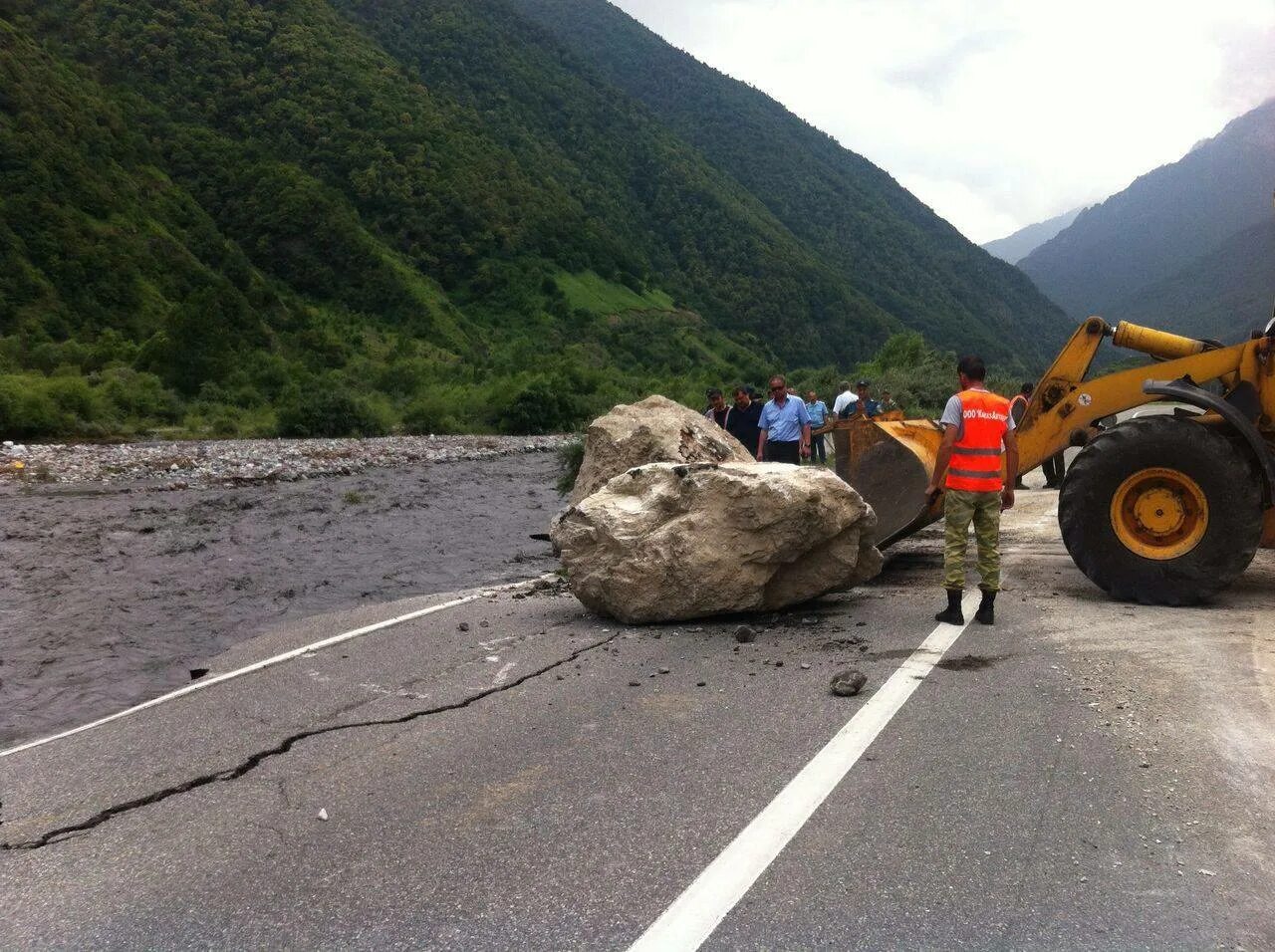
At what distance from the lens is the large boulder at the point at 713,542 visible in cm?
700

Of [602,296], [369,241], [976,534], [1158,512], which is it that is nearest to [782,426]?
[1158,512]

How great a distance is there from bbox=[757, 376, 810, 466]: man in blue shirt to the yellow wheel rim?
14.8 feet

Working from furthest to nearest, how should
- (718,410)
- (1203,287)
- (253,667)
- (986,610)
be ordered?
(1203,287), (718,410), (253,667), (986,610)

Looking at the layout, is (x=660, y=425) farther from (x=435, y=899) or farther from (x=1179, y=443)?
(x=435, y=899)

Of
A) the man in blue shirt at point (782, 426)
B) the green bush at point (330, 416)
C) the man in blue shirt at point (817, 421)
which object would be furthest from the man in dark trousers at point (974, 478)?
the green bush at point (330, 416)

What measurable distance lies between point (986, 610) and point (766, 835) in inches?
141

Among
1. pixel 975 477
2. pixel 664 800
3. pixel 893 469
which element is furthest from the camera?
pixel 893 469

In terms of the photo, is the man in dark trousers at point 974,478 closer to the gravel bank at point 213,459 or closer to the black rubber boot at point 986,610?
the black rubber boot at point 986,610

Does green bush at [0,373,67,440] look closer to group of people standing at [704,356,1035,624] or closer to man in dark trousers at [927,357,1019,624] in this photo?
group of people standing at [704,356,1035,624]

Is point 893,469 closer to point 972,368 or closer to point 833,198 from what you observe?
point 972,368

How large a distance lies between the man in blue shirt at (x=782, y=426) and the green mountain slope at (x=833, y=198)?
110773 millimetres

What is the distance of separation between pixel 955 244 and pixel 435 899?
169m

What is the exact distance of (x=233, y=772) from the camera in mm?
4496

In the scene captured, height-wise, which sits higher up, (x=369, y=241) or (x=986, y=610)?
(x=369, y=241)
